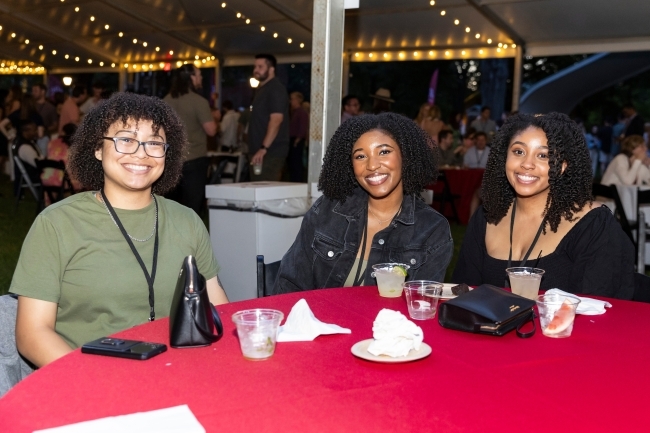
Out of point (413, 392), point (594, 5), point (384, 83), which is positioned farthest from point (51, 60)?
point (413, 392)

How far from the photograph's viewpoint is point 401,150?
3.19 m

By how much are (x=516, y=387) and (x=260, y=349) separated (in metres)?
0.56

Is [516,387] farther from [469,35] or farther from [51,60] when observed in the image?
[51,60]

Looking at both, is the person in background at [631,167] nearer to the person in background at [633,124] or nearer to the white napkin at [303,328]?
the person in background at [633,124]

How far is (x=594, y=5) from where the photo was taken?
10.4 m

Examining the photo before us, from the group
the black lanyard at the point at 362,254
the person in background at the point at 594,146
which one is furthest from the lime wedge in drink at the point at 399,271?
the person in background at the point at 594,146

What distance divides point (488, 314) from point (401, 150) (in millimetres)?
1413

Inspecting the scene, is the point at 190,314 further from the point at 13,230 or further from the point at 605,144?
the point at 605,144

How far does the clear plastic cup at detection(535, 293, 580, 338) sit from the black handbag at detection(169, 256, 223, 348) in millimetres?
861

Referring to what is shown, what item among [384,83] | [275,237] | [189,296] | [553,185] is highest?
[384,83]

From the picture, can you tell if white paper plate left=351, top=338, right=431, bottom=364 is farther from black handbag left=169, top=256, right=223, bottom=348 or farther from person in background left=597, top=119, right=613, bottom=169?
person in background left=597, top=119, right=613, bottom=169

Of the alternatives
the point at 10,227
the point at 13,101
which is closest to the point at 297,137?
the point at 10,227

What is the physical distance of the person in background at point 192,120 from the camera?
6.52 metres

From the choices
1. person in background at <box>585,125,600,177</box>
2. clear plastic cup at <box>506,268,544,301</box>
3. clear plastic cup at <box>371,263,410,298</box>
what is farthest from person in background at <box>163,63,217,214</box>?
person in background at <box>585,125,600,177</box>
